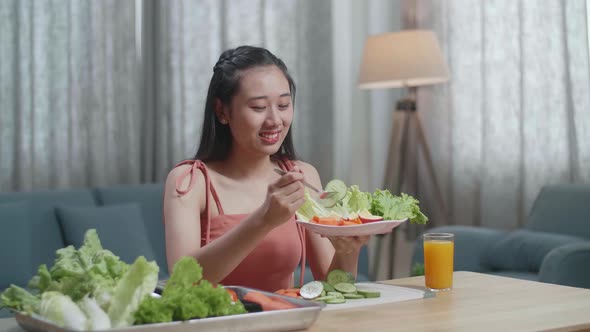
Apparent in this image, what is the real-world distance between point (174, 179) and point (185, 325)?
31.8 inches

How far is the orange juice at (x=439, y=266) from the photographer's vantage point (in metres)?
1.92

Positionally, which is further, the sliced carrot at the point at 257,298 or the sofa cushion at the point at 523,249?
the sofa cushion at the point at 523,249

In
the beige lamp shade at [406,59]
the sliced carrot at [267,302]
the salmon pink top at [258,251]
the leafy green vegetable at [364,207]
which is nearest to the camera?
the sliced carrot at [267,302]

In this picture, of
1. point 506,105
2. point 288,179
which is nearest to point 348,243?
point 288,179

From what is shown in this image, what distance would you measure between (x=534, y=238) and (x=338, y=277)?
2.24m

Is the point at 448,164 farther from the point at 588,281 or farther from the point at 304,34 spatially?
the point at 588,281

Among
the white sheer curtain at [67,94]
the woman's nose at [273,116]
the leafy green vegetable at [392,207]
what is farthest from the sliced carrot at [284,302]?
the white sheer curtain at [67,94]

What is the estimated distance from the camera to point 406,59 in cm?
445

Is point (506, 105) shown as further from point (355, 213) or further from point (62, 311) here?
point (62, 311)

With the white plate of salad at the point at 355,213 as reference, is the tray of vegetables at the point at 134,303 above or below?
below

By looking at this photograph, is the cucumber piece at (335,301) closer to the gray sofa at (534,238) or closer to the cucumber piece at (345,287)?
the cucumber piece at (345,287)

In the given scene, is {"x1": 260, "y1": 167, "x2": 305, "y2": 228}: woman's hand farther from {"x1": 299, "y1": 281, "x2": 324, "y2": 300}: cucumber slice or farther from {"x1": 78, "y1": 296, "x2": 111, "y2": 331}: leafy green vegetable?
{"x1": 78, "y1": 296, "x2": 111, "y2": 331}: leafy green vegetable

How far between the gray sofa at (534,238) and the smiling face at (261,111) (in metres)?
1.78

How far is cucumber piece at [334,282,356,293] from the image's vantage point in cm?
180
